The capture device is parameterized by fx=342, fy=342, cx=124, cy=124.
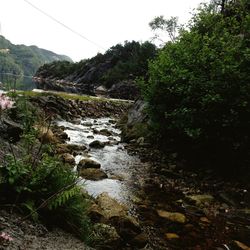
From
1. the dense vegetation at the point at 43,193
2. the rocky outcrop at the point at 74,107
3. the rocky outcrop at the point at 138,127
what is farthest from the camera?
the rocky outcrop at the point at 74,107

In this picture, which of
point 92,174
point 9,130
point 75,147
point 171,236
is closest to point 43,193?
point 171,236

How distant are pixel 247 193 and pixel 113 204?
4.72 m

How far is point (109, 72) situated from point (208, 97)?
98.1 m

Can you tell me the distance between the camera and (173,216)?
8.41 meters

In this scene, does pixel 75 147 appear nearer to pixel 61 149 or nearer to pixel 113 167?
pixel 61 149

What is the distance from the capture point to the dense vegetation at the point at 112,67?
87.6 metres

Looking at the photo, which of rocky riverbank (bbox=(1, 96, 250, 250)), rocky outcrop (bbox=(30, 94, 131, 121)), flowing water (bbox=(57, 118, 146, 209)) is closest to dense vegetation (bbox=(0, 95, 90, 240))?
rocky riverbank (bbox=(1, 96, 250, 250))

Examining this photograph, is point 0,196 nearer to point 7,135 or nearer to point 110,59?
point 7,135

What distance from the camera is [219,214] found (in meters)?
9.03

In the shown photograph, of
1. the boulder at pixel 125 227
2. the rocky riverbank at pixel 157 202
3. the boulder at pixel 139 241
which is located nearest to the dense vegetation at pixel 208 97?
the rocky riverbank at pixel 157 202

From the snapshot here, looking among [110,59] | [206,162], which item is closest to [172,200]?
[206,162]

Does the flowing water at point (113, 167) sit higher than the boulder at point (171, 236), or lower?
lower

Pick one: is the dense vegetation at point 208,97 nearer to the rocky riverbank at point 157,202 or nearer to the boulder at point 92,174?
the rocky riverbank at point 157,202

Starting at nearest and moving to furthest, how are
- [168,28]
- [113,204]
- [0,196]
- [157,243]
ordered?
[0,196] → [157,243] → [113,204] → [168,28]
